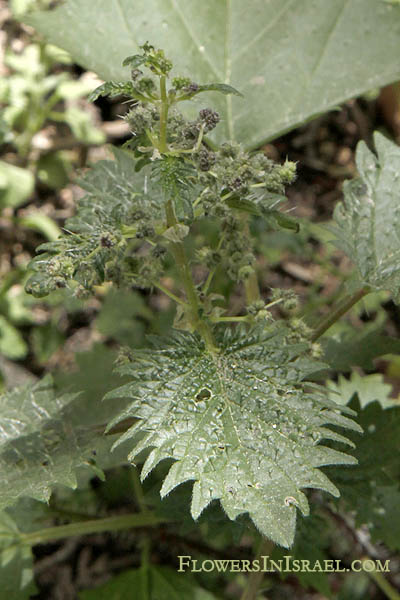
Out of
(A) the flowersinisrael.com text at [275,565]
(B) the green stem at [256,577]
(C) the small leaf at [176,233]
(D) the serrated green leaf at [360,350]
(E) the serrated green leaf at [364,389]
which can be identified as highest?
(C) the small leaf at [176,233]

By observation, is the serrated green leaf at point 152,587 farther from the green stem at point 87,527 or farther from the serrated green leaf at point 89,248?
the serrated green leaf at point 89,248

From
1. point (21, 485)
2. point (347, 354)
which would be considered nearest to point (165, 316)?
point (347, 354)

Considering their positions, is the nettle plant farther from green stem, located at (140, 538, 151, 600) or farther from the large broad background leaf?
green stem, located at (140, 538, 151, 600)

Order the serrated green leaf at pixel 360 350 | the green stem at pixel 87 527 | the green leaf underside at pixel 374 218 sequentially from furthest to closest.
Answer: the green stem at pixel 87 527 → the serrated green leaf at pixel 360 350 → the green leaf underside at pixel 374 218

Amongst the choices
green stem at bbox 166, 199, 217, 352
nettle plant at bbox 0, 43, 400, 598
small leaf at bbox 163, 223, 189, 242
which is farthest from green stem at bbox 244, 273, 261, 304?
small leaf at bbox 163, 223, 189, 242

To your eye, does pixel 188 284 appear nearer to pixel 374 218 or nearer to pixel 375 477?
pixel 374 218

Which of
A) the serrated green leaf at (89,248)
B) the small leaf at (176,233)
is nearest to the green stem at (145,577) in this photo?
the serrated green leaf at (89,248)

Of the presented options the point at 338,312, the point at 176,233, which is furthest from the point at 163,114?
the point at 338,312

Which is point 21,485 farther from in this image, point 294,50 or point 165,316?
point 294,50
